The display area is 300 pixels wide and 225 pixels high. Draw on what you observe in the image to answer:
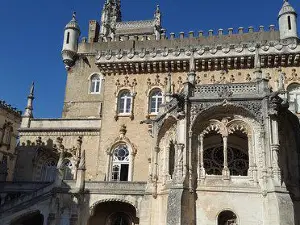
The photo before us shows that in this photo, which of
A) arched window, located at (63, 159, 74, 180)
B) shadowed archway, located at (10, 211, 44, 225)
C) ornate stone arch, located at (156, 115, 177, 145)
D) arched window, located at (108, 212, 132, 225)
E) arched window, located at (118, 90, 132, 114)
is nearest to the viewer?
ornate stone arch, located at (156, 115, 177, 145)

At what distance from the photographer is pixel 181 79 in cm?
2702

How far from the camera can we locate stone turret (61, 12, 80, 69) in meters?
31.0

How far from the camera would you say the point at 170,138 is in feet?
64.8

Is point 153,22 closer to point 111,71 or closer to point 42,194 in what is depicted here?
point 111,71

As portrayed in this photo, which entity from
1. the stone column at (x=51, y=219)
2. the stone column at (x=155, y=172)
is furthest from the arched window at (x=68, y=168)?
the stone column at (x=155, y=172)

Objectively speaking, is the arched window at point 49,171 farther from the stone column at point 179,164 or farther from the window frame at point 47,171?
the stone column at point 179,164

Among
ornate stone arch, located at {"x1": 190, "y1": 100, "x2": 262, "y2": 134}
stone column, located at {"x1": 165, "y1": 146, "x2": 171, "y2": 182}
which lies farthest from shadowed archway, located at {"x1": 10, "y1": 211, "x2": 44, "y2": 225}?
ornate stone arch, located at {"x1": 190, "y1": 100, "x2": 262, "y2": 134}

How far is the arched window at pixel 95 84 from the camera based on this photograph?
2991 centimetres

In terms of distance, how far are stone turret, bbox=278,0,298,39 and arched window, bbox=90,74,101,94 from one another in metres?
14.3

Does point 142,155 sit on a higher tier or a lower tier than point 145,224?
higher

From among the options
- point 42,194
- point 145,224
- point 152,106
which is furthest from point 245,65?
point 42,194

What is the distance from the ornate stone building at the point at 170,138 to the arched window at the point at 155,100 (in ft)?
Answer: 0.25

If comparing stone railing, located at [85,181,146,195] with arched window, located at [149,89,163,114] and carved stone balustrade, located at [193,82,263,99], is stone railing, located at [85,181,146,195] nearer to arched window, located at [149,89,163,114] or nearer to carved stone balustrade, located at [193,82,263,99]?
carved stone balustrade, located at [193,82,263,99]

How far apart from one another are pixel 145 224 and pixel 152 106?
33.6 feet
